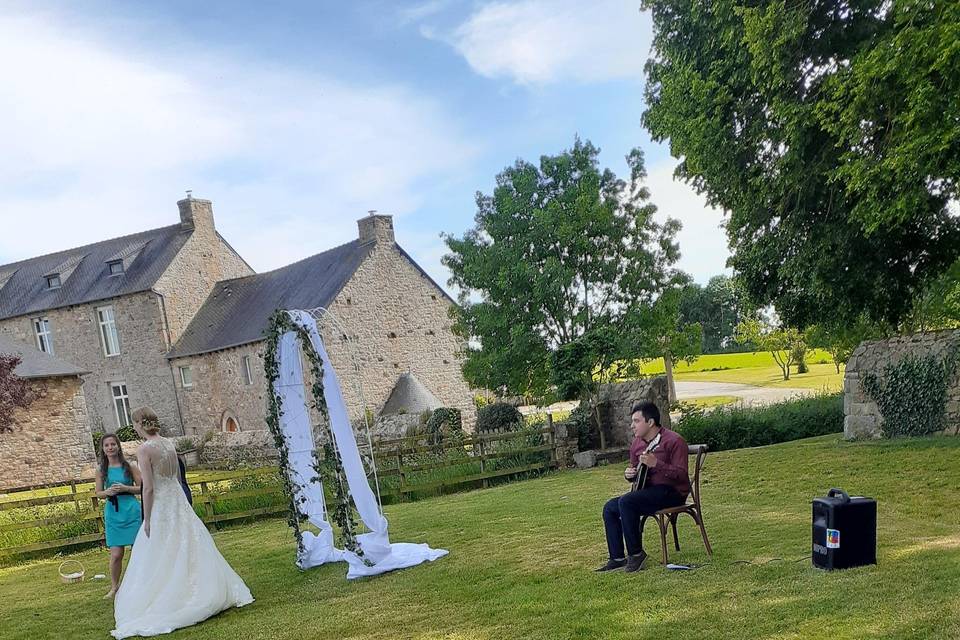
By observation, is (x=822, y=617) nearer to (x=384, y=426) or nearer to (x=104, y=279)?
(x=384, y=426)

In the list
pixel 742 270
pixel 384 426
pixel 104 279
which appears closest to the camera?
pixel 742 270

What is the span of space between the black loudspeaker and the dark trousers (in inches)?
47.5

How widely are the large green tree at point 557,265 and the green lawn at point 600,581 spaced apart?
32.6 ft

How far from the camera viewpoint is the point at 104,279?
33719 millimetres

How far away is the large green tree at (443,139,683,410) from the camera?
68.0 feet

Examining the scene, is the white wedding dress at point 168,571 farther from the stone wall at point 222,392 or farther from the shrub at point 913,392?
the stone wall at point 222,392

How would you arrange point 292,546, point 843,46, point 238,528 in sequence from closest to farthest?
1. point 292,546
2. point 843,46
3. point 238,528

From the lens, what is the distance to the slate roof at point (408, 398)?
91.4 feet

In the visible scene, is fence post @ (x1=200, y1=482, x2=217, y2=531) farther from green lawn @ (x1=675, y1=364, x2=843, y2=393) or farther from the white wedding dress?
green lawn @ (x1=675, y1=364, x2=843, y2=393)

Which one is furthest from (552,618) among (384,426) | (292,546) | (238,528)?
(384,426)

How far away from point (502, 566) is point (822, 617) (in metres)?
3.30

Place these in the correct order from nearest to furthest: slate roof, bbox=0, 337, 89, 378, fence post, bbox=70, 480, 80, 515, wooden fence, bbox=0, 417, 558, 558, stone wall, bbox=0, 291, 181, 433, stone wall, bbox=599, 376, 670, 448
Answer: wooden fence, bbox=0, 417, 558, 558, fence post, bbox=70, 480, 80, 515, stone wall, bbox=599, 376, 670, 448, slate roof, bbox=0, 337, 89, 378, stone wall, bbox=0, 291, 181, 433

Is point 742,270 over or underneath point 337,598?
over

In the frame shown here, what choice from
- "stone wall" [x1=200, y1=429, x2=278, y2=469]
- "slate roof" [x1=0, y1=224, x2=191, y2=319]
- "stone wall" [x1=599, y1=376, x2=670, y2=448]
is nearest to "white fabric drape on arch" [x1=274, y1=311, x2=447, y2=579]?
"stone wall" [x1=599, y1=376, x2=670, y2=448]
